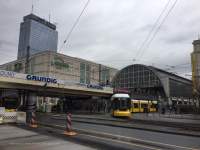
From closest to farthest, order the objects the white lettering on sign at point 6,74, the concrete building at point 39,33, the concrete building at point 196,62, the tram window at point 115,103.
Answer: the concrete building at point 39,33 → the tram window at point 115,103 → the white lettering on sign at point 6,74 → the concrete building at point 196,62

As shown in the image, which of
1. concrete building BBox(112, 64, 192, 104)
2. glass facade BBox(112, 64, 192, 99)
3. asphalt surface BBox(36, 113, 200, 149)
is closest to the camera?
asphalt surface BBox(36, 113, 200, 149)

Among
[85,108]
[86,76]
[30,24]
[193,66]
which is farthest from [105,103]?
[86,76]

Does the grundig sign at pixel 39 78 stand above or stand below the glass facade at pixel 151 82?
below

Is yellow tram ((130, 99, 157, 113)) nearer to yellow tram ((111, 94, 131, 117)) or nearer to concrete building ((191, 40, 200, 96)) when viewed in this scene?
concrete building ((191, 40, 200, 96))

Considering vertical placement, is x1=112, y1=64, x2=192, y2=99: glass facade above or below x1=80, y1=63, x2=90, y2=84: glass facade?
below

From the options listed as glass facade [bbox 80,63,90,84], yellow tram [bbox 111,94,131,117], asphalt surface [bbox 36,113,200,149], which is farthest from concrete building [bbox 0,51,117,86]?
asphalt surface [bbox 36,113,200,149]

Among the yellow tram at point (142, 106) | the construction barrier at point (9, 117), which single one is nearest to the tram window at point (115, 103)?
the construction barrier at point (9, 117)

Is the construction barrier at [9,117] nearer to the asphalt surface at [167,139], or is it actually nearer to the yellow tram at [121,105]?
the asphalt surface at [167,139]

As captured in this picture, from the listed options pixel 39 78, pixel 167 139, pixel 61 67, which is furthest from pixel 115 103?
pixel 61 67

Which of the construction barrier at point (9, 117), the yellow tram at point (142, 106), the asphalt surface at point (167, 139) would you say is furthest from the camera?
the yellow tram at point (142, 106)

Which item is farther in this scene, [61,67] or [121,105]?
[61,67]

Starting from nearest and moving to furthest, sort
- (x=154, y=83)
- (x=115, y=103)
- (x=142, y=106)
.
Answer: (x=115, y=103) → (x=142, y=106) → (x=154, y=83)

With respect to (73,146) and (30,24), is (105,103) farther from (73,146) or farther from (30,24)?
Result: (73,146)

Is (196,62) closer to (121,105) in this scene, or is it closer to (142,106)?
(142,106)
